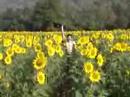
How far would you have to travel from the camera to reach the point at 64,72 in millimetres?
6824

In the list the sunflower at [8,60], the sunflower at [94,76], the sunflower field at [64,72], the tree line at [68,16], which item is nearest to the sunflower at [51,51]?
the sunflower field at [64,72]

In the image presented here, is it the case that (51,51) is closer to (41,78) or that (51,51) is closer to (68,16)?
(41,78)

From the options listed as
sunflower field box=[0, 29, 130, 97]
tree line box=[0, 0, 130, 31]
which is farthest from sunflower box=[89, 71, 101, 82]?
tree line box=[0, 0, 130, 31]

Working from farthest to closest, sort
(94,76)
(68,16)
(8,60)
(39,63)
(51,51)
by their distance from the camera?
1. (68,16)
2. (51,51)
3. (8,60)
4. (39,63)
5. (94,76)

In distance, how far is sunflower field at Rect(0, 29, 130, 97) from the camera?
631cm

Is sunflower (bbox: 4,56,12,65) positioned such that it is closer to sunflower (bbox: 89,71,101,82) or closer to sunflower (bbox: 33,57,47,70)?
sunflower (bbox: 33,57,47,70)

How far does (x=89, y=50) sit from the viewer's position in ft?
21.8

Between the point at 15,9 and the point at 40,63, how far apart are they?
63213 millimetres

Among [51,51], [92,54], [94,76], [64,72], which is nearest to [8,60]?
[51,51]

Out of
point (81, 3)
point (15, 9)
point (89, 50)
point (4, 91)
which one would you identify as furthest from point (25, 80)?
point (81, 3)

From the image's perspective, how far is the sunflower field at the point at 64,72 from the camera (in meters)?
6.31

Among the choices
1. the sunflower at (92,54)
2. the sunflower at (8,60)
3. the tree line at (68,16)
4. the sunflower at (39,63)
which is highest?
the tree line at (68,16)

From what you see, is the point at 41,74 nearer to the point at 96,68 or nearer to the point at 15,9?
the point at 96,68

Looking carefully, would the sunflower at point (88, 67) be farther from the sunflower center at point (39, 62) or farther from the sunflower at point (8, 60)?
the sunflower at point (8, 60)
